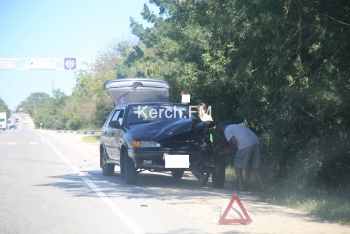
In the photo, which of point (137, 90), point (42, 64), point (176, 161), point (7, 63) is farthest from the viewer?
point (42, 64)

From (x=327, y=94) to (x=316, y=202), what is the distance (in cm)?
202

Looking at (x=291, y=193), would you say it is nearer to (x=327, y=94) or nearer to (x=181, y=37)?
(x=327, y=94)

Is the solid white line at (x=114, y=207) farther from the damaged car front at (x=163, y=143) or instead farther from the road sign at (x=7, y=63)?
the road sign at (x=7, y=63)

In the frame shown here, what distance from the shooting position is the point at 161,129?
Answer: 12.5m

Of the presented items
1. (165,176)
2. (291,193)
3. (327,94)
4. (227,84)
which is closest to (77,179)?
(165,176)

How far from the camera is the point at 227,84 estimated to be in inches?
618

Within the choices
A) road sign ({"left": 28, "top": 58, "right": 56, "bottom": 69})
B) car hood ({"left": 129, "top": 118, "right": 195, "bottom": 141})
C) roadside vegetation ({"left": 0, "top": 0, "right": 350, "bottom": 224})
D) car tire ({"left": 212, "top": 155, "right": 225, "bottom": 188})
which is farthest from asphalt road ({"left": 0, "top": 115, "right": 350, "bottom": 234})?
road sign ({"left": 28, "top": 58, "right": 56, "bottom": 69})

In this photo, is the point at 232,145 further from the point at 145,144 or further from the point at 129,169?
the point at 129,169

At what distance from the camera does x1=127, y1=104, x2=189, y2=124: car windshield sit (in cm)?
1363

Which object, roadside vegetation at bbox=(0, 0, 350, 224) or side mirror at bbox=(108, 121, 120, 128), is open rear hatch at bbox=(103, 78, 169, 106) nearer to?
roadside vegetation at bbox=(0, 0, 350, 224)

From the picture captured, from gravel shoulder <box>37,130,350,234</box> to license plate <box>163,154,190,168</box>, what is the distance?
0.60m

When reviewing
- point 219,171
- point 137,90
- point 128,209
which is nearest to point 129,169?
point 219,171

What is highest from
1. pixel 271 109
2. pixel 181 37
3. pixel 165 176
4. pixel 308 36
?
pixel 181 37

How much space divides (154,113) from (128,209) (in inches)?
177
